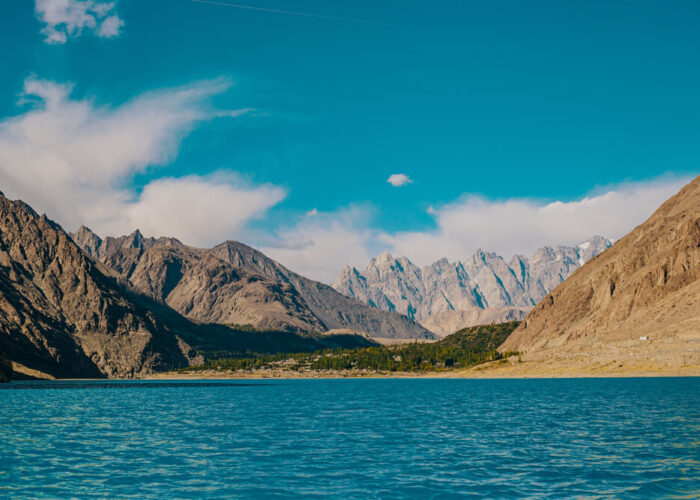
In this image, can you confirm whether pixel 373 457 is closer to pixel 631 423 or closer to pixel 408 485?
pixel 408 485

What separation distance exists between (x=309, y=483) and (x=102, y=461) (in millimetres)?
20547

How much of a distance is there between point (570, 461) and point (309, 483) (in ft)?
71.2

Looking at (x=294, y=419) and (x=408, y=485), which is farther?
(x=294, y=419)

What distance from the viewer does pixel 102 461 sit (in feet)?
167

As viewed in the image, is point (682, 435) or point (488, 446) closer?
point (488, 446)

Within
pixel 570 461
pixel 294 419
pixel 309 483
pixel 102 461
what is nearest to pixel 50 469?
pixel 102 461

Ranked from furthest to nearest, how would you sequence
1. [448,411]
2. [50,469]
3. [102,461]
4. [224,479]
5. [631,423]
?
1. [448,411]
2. [631,423]
3. [102,461]
4. [50,469]
5. [224,479]

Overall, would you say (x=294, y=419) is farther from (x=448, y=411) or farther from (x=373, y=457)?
(x=373, y=457)

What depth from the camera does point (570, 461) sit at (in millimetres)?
48312

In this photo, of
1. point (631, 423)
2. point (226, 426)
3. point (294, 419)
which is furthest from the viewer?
point (294, 419)

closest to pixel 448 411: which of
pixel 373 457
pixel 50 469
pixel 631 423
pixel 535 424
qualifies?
pixel 535 424

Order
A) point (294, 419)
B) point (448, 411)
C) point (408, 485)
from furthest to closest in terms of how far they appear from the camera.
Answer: point (448, 411)
point (294, 419)
point (408, 485)

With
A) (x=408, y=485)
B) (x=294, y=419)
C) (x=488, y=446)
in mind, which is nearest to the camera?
(x=408, y=485)

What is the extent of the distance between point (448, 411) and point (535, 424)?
85.7 feet
